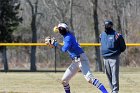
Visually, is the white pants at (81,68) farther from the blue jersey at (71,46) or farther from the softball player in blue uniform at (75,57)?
the blue jersey at (71,46)

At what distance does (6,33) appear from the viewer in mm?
38844

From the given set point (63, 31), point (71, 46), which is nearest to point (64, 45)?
point (71, 46)

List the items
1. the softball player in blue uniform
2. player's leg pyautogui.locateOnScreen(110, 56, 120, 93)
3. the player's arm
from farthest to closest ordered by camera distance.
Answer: player's leg pyautogui.locateOnScreen(110, 56, 120, 93)
the softball player in blue uniform
the player's arm

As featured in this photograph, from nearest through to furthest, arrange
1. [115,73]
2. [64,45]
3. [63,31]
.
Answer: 1. [64,45]
2. [63,31]
3. [115,73]

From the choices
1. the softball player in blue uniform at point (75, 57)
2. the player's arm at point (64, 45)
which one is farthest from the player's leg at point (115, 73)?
the player's arm at point (64, 45)

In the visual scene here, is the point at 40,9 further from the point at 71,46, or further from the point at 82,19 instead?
the point at 71,46

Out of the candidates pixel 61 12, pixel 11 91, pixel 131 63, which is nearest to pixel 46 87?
pixel 11 91

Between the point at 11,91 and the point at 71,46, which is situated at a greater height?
the point at 71,46

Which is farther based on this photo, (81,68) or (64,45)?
(81,68)

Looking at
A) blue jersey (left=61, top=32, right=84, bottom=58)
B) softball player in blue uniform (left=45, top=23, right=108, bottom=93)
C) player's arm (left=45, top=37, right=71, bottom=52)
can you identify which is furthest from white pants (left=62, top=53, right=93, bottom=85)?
player's arm (left=45, top=37, right=71, bottom=52)

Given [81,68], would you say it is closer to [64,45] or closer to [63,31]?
[64,45]

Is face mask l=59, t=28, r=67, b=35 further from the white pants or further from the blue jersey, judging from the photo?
the white pants

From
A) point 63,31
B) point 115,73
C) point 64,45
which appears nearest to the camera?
point 64,45

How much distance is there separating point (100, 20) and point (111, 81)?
126 ft
